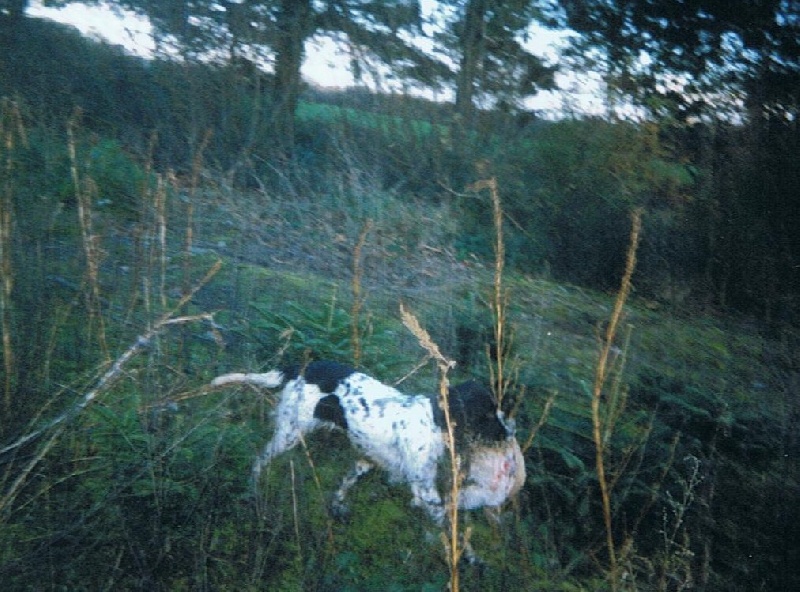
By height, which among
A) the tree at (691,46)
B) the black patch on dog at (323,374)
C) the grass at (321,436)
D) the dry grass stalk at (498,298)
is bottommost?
the grass at (321,436)

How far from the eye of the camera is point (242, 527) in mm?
3209

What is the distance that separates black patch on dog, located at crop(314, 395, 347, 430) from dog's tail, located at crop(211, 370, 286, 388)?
24cm

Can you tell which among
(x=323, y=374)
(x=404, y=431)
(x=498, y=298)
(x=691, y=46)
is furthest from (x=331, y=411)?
(x=691, y=46)

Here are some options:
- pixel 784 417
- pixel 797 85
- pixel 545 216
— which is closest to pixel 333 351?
pixel 784 417

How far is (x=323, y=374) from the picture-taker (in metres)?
3.89

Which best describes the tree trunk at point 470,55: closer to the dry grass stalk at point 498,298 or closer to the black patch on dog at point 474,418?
the dry grass stalk at point 498,298

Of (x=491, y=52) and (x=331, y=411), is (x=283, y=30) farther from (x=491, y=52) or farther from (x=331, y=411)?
(x=331, y=411)

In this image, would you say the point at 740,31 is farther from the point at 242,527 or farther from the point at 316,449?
the point at 242,527

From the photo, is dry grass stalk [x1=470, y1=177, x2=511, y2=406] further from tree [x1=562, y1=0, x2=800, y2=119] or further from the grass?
tree [x1=562, y1=0, x2=800, y2=119]

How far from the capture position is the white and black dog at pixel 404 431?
368cm

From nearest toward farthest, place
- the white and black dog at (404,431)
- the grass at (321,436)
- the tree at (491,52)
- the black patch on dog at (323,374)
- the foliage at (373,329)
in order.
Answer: the grass at (321,436) → the foliage at (373,329) → the white and black dog at (404,431) → the black patch on dog at (323,374) → the tree at (491,52)

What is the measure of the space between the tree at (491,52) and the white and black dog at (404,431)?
644 centimetres

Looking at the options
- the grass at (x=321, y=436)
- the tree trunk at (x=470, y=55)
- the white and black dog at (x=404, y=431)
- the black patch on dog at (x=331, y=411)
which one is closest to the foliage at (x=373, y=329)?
the grass at (x=321, y=436)

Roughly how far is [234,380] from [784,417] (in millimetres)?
3311
